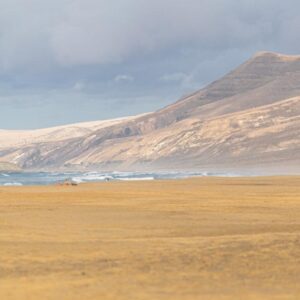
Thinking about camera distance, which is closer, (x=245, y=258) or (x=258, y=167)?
(x=245, y=258)

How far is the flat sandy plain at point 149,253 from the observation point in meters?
A: 14.9

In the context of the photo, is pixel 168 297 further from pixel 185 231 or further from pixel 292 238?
pixel 185 231

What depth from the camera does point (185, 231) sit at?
25.2 m

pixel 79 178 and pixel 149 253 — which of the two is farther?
pixel 79 178

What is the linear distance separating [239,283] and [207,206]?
2025 centimetres

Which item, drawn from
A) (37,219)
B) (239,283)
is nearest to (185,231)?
(37,219)

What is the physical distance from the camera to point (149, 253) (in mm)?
19562

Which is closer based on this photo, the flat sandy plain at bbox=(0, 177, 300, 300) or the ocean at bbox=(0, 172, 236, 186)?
the flat sandy plain at bbox=(0, 177, 300, 300)

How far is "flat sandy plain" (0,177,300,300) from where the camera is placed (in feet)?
48.9

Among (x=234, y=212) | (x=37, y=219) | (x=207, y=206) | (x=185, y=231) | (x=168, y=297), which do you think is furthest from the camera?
(x=207, y=206)

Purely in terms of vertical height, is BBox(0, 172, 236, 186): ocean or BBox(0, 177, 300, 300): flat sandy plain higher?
BBox(0, 172, 236, 186): ocean

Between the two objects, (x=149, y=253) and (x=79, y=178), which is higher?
(x=79, y=178)

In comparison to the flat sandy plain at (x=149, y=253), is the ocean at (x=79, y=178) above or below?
above

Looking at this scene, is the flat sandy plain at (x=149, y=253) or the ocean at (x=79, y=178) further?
the ocean at (x=79, y=178)
